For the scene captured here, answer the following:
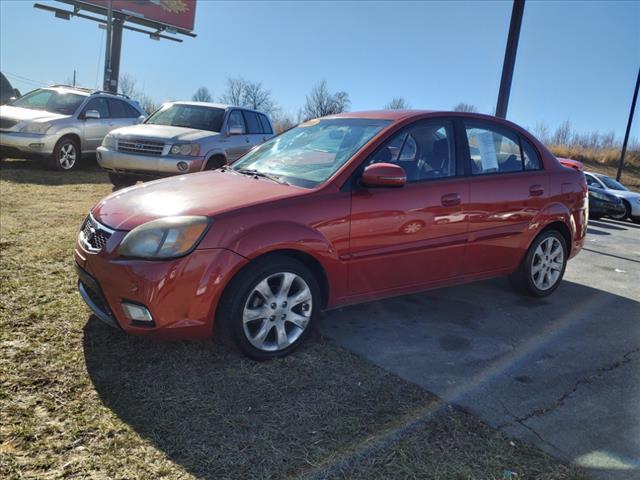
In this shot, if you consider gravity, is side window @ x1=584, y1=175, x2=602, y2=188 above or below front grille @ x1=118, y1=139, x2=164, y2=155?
above

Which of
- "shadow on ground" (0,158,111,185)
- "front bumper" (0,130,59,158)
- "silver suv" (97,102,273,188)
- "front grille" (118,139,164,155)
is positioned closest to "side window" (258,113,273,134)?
"silver suv" (97,102,273,188)

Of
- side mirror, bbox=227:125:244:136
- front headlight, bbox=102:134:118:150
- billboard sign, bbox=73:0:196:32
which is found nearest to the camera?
front headlight, bbox=102:134:118:150

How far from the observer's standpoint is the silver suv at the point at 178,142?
332 inches

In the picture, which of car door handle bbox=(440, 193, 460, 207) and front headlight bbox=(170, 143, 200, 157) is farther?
front headlight bbox=(170, 143, 200, 157)

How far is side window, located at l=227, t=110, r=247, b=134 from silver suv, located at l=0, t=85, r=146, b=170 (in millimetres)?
3645

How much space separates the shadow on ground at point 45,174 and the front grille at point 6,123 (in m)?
0.80

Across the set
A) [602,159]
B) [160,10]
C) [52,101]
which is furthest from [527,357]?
[602,159]

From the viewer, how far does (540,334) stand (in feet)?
13.7

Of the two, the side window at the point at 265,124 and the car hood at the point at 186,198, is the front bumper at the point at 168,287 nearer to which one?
the car hood at the point at 186,198

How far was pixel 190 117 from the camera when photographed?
376 inches

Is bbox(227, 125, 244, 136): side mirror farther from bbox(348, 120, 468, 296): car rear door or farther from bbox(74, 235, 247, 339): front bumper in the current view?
bbox(74, 235, 247, 339): front bumper

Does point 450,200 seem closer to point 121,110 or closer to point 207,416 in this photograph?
point 207,416

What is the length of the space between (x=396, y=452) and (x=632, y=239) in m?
9.40

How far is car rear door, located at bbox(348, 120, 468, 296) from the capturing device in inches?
143
